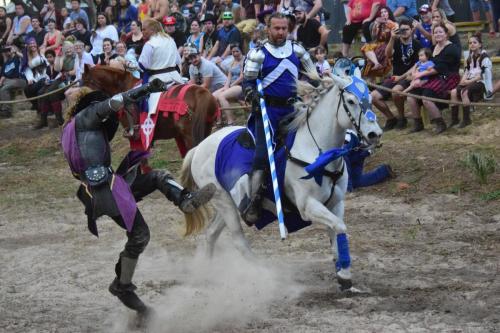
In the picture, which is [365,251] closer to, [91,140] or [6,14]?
[91,140]

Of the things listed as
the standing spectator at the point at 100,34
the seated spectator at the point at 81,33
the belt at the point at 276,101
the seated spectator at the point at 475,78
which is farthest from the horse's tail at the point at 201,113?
the seated spectator at the point at 81,33

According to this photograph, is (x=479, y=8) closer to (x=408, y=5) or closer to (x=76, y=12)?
(x=408, y=5)

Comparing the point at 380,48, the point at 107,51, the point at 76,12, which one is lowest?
the point at 380,48

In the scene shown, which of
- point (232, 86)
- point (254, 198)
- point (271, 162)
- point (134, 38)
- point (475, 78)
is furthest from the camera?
point (134, 38)

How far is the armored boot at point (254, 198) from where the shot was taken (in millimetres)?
8641

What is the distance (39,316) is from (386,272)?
3199 millimetres

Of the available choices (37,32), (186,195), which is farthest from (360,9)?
(186,195)

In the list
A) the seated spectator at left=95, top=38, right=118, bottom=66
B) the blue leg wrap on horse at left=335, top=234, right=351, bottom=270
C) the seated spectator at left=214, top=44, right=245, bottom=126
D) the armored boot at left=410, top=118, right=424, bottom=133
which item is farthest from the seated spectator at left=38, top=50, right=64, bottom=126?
the blue leg wrap on horse at left=335, top=234, right=351, bottom=270

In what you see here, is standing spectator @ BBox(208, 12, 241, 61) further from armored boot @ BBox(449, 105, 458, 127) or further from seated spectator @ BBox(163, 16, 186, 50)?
armored boot @ BBox(449, 105, 458, 127)

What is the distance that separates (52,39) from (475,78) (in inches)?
432

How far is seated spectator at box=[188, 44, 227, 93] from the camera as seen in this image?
15.9 metres

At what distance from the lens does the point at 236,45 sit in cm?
1677

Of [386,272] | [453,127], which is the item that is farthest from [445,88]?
[386,272]

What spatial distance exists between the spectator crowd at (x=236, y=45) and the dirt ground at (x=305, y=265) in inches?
30.3
